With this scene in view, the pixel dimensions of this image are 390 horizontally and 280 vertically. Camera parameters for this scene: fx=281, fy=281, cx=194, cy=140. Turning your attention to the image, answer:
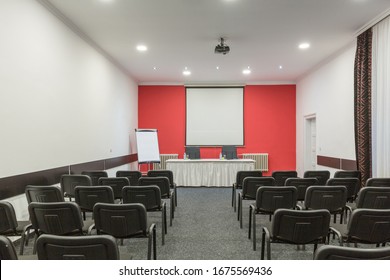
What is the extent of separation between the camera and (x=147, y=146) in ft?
30.5

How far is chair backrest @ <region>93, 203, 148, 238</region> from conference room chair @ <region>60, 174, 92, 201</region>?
67.7 inches

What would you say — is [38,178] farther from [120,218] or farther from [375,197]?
[375,197]

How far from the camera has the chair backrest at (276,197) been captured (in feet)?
11.3

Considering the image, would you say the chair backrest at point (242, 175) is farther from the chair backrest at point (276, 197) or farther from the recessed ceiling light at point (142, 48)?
the recessed ceiling light at point (142, 48)

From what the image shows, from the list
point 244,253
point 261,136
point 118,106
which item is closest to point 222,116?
point 261,136

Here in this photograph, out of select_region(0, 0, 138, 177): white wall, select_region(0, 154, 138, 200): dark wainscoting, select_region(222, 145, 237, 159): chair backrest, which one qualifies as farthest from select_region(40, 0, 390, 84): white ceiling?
select_region(0, 154, 138, 200): dark wainscoting

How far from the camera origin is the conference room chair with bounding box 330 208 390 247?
2260 millimetres

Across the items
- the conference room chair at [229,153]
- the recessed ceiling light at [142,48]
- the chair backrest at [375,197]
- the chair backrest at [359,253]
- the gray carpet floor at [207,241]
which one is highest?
the recessed ceiling light at [142,48]

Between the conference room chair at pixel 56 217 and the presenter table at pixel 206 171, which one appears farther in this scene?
the presenter table at pixel 206 171

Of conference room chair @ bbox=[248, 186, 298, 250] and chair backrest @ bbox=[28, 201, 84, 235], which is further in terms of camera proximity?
conference room chair @ bbox=[248, 186, 298, 250]

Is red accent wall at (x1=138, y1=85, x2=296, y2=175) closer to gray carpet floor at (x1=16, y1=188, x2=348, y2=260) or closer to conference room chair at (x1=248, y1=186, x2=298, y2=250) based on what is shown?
gray carpet floor at (x1=16, y1=188, x2=348, y2=260)

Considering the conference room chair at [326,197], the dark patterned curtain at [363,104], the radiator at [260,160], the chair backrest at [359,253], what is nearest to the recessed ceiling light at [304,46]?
the dark patterned curtain at [363,104]

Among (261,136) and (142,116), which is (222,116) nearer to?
(261,136)

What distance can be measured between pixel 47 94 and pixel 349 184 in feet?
15.9
